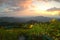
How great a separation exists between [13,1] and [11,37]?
438 mm

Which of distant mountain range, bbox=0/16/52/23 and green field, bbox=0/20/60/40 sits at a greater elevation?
distant mountain range, bbox=0/16/52/23

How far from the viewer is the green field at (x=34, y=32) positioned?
6.85 feet

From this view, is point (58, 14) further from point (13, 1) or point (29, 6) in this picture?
point (13, 1)

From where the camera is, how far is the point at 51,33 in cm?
211

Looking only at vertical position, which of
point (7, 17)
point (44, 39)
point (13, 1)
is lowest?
point (44, 39)

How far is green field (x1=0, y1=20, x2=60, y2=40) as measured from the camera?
2.09m

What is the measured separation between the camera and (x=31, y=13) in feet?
7.13

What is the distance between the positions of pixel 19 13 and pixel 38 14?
0.23m

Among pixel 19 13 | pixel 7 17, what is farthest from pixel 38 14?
pixel 7 17

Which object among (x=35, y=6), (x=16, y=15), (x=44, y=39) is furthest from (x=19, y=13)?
(x=44, y=39)

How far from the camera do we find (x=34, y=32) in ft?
6.89

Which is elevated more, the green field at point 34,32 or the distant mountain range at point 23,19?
the distant mountain range at point 23,19

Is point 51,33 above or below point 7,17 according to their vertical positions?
below

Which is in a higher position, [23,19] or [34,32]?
[23,19]
